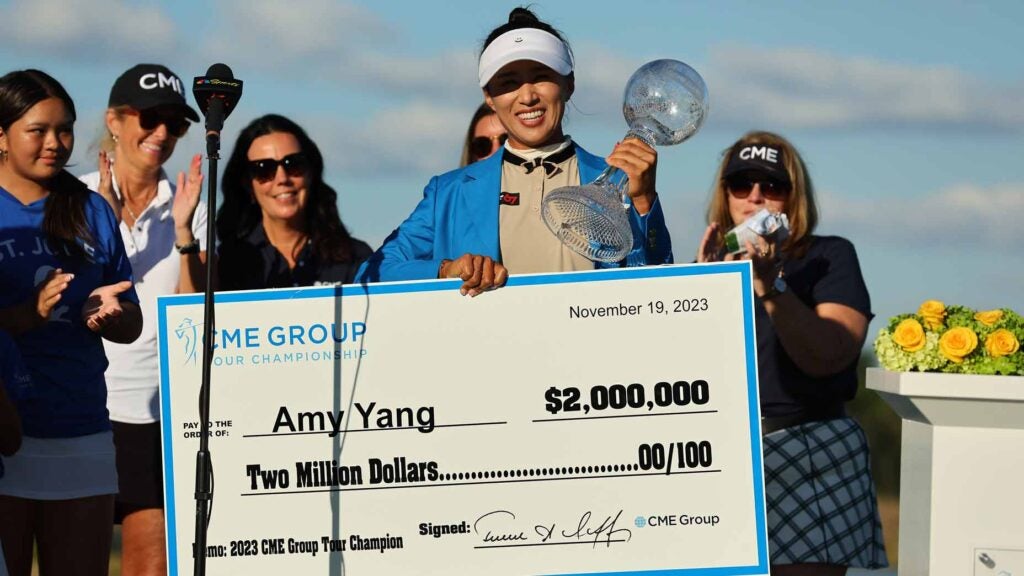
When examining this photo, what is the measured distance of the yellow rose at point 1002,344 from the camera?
5.38m

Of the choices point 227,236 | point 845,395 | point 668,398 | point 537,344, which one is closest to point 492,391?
point 537,344

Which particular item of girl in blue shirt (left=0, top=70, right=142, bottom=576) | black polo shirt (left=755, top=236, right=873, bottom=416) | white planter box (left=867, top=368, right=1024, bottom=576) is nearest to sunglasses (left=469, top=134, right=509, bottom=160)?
black polo shirt (left=755, top=236, right=873, bottom=416)

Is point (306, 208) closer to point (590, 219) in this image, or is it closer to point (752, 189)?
point (752, 189)

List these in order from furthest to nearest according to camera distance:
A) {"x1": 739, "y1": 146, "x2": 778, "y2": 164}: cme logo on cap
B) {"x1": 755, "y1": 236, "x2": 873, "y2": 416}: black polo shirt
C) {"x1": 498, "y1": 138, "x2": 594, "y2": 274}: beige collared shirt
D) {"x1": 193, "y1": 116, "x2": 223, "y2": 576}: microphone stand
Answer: {"x1": 739, "y1": 146, "x2": 778, "y2": 164}: cme logo on cap → {"x1": 755, "y1": 236, "x2": 873, "y2": 416}: black polo shirt → {"x1": 498, "y1": 138, "x2": 594, "y2": 274}: beige collared shirt → {"x1": 193, "y1": 116, "x2": 223, "y2": 576}: microphone stand

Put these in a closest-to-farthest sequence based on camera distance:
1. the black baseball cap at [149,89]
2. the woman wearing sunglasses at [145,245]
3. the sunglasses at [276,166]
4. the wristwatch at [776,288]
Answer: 1. the wristwatch at [776,288]
2. the woman wearing sunglasses at [145,245]
3. the sunglasses at [276,166]
4. the black baseball cap at [149,89]

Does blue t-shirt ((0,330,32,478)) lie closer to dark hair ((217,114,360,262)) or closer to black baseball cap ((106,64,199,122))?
dark hair ((217,114,360,262))

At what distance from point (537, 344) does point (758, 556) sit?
37.2 inches

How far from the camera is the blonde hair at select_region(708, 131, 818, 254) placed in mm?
5629

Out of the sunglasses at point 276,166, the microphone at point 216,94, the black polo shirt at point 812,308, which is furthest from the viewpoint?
A: the sunglasses at point 276,166

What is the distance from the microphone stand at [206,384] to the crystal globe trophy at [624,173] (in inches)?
39.4

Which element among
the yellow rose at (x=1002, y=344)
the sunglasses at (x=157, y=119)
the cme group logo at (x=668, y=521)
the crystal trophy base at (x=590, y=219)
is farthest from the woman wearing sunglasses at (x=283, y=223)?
the yellow rose at (x=1002, y=344)

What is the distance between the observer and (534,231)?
4.91 m

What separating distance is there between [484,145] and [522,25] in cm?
191

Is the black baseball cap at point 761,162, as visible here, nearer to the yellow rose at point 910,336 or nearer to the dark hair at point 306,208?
the yellow rose at point 910,336
